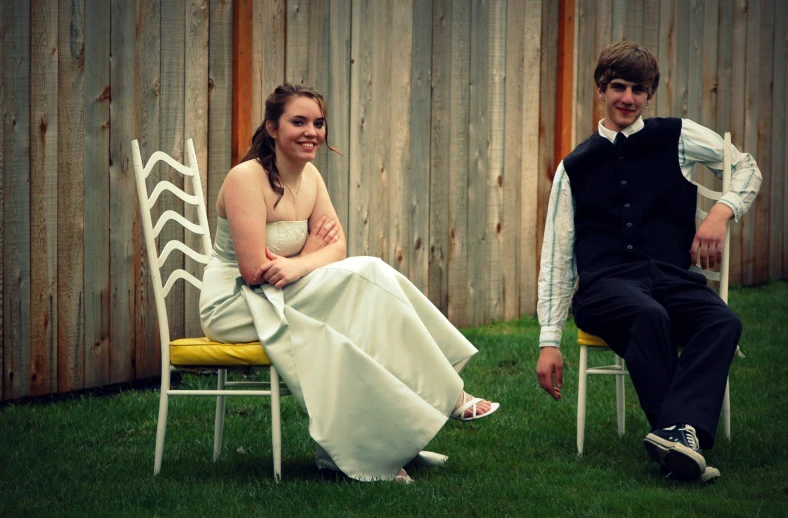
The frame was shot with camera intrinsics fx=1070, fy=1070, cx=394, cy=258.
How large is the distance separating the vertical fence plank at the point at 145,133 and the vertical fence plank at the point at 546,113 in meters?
3.11

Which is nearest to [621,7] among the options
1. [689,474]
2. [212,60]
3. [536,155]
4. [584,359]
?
[536,155]

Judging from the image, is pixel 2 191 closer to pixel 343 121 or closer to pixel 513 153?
pixel 343 121

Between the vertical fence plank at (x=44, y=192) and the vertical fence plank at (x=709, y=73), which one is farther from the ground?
the vertical fence plank at (x=709, y=73)

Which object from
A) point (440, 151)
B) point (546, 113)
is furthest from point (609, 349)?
point (546, 113)

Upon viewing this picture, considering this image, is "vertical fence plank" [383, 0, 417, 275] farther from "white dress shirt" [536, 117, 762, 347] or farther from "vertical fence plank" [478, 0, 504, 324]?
"white dress shirt" [536, 117, 762, 347]

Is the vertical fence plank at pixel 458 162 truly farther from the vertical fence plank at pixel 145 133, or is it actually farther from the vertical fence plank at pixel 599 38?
the vertical fence plank at pixel 145 133

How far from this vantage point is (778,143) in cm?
960

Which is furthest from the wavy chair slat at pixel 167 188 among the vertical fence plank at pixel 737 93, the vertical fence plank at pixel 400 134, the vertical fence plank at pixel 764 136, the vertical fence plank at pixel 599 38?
the vertical fence plank at pixel 764 136

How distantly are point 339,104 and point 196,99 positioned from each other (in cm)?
100

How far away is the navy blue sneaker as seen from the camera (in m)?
3.82

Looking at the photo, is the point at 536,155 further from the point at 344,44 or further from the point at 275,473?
the point at 275,473

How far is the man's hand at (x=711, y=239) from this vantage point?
4.24 meters

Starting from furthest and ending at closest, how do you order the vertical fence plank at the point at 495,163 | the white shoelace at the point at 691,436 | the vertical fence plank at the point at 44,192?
the vertical fence plank at the point at 495,163 < the vertical fence plank at the point at 44,192 < the white shoelace at the point at 691,436

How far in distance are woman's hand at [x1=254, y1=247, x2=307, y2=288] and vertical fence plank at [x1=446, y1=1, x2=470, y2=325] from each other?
307 centimetres
